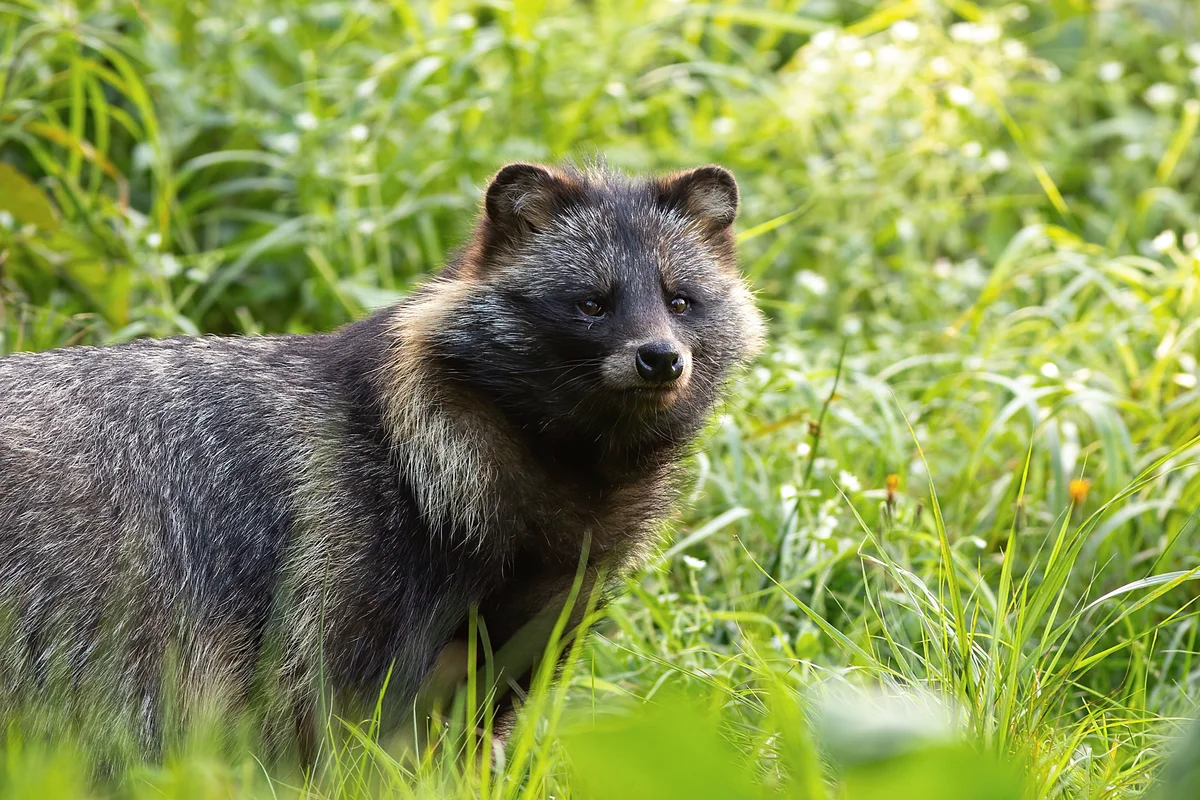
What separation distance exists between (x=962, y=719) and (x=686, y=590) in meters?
1.85

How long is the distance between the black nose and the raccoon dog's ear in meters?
0.67

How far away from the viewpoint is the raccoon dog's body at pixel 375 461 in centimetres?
356

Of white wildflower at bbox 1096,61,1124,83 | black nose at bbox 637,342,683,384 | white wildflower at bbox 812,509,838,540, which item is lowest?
white wildflower at bbox 812,509,838,540

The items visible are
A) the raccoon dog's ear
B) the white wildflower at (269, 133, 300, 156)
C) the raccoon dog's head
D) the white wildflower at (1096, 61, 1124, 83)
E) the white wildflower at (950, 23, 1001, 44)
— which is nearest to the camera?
the raccoon dog's head

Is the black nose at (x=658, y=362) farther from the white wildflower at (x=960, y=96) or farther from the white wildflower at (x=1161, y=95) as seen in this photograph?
the white wildflower at (x=1161, y=95)

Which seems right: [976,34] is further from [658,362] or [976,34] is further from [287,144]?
[658,362]

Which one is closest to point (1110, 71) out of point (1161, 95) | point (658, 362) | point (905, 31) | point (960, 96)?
point (1161, 95)

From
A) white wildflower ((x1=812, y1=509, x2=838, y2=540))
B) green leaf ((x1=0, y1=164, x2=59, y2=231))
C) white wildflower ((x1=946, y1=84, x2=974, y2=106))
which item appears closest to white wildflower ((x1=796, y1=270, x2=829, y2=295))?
white wildflower ((x1=946, y1=84, x2=974, y2=106))

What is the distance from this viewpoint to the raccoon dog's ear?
13.8 feet

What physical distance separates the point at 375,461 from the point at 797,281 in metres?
3.53

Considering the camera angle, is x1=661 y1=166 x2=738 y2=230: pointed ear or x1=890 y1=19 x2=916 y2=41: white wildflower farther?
x1=890 y1=19 x2=916 y2=41: white wildflower

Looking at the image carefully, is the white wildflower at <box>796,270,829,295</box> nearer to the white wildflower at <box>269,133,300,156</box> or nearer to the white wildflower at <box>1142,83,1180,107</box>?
the white wildflower at <box>1142,83,1180,107</box>

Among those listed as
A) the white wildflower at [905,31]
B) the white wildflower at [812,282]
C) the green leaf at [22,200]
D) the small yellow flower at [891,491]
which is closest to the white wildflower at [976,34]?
the white wildflower at [905,31]

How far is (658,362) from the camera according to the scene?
152 inches
